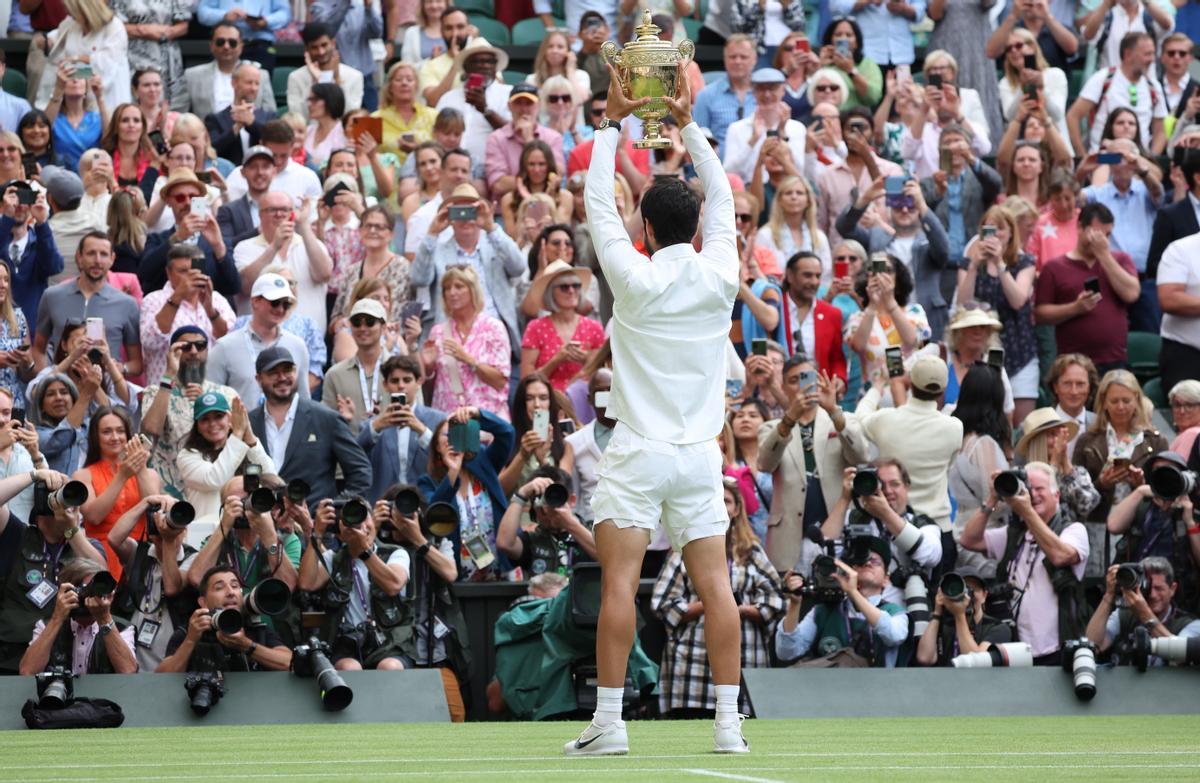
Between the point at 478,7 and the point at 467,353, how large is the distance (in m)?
6.89

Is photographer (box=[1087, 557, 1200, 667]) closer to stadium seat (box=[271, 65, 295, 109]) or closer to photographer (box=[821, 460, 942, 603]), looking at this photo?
photographer (box=[821, 460, 942, 603])

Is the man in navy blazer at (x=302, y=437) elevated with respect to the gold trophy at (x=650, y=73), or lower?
lower

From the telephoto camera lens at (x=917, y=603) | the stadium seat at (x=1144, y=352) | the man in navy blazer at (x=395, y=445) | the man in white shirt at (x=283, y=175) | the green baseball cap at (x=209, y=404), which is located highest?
the man in white shirt at (x=283, y=175)

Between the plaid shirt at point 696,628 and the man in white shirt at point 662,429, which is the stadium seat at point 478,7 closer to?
the plaid shirt at point 696,628

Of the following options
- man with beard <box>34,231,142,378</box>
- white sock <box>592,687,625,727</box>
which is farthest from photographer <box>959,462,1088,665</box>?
man with beard <box>34,231,142,378</box>

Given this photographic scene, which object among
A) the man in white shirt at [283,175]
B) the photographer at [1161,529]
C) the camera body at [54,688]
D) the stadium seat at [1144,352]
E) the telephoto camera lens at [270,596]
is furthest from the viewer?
the stadium seat at [1144,352]

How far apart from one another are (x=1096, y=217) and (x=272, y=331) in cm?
554

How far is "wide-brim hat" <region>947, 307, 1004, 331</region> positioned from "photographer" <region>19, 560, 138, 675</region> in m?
5.51

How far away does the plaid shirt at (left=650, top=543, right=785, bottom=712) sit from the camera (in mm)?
10086

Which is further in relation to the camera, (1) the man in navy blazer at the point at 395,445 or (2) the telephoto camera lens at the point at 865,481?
(1) the man in navy blazer at the point at 395,445

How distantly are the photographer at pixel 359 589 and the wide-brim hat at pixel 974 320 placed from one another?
4.18 meters

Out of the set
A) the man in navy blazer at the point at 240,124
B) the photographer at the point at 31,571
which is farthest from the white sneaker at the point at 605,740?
the man in navy blazer at the point at 240,124

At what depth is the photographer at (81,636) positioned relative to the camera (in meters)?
9.66

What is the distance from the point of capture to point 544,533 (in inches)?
424
